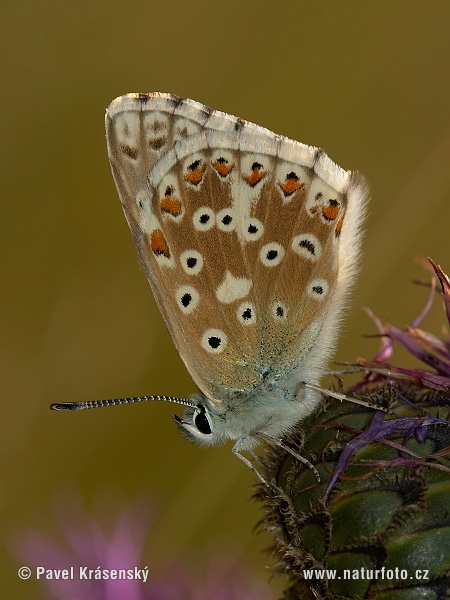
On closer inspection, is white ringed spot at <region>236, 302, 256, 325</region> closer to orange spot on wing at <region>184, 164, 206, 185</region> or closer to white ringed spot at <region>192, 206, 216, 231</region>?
white ringed spot at <region>192, 206, 216, 231</region>

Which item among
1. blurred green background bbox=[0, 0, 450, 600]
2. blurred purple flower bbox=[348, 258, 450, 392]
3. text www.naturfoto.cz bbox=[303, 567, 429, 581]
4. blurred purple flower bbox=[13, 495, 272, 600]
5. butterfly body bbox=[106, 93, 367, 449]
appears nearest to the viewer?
text www.naturfoto.cz bbox=[303, 567, 429, 581]

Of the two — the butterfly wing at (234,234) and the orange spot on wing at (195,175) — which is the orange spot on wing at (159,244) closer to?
the butterfly wing at (234,234)

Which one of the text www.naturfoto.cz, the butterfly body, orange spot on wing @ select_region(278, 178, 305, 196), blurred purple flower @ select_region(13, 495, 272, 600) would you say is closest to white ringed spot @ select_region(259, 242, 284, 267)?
the butterfly body

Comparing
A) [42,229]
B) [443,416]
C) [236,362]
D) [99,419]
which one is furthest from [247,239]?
[42,229]

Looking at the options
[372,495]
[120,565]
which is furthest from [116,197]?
[372,495]

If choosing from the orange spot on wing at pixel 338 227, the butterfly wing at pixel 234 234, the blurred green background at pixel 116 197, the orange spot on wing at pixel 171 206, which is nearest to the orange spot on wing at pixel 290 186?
the butterfly wing at pixel 234 234

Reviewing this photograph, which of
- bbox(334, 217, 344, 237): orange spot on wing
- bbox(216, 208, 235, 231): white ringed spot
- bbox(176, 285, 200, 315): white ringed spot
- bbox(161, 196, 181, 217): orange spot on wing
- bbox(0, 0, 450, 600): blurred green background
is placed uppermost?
bbox(0, 0, 450, 600): blurred green background

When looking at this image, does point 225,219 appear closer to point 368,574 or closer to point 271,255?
point 271,255
